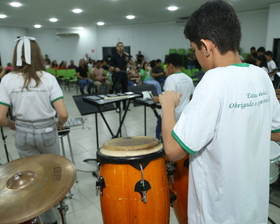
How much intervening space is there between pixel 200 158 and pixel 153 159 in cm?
38

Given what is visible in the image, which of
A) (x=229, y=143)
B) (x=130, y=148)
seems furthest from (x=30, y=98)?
(x=229, y=143)

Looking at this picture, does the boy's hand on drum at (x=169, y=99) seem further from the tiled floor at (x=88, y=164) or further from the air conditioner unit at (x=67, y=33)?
the air conditioner unit at (x=67, y=33)

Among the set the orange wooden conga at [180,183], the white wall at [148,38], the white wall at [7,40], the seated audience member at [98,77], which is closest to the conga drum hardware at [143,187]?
the orange wooden conga at [180,183]

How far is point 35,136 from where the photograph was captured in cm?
178

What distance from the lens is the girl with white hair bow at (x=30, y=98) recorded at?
168 cm

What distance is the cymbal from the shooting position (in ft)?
3.04

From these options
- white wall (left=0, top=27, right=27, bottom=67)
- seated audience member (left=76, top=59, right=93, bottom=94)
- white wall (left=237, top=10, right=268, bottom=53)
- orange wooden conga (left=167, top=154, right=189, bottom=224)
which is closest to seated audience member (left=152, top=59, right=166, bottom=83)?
seated audience member (left=76, top=59, right=93, bottom=94)

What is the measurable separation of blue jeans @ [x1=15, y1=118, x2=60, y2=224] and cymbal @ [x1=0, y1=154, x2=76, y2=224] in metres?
0.48

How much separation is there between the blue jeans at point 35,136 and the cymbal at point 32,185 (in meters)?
0.48

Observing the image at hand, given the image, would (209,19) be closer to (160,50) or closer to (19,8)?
(19,8)

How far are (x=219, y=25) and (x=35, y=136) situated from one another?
5.02 ft

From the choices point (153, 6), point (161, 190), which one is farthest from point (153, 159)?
point (153, 6)

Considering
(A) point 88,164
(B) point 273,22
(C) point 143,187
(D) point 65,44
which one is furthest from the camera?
(D) point 65,44

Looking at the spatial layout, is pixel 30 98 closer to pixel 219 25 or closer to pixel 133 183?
pixel 133 183
